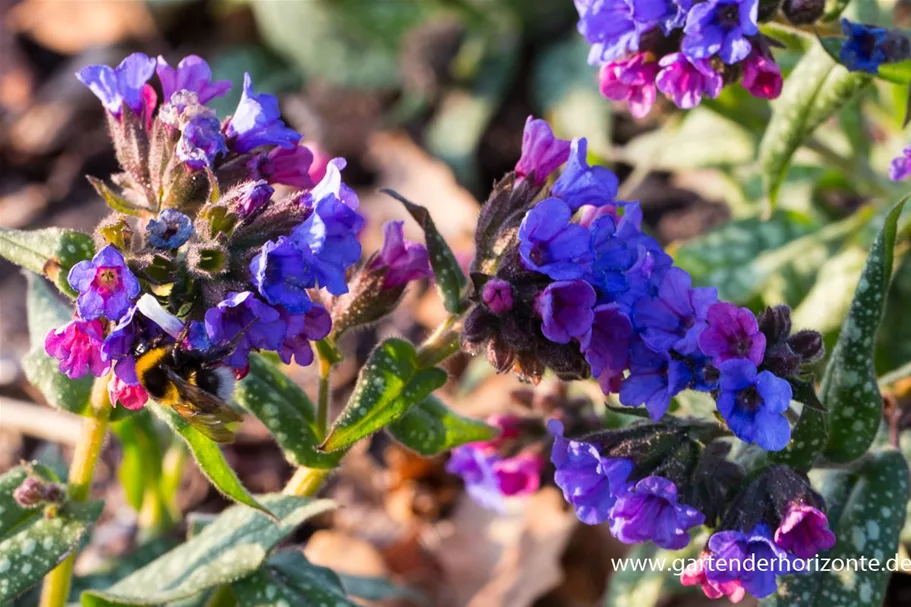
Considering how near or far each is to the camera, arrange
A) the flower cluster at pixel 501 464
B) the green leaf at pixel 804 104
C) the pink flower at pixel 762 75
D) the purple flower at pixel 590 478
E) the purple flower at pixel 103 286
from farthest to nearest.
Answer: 1. the flower cluster at pixel 501 464
2. the green leaf at pixel 804 104
3. the pink flower at pixel 762 75
4. the purple flower at pixel 590 478
5. the purple flower at pixel 103 286

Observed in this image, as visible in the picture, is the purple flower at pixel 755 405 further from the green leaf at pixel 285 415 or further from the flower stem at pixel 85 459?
the flower stem at pixel 85 459

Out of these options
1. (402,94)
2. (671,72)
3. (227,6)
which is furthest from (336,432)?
(227,6)

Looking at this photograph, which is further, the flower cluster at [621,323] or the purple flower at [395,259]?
the purple flower at [395,259]

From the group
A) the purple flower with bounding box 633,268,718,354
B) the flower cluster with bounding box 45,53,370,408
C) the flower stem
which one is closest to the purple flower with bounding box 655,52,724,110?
the purple flower with bounding box 633,268,718,354

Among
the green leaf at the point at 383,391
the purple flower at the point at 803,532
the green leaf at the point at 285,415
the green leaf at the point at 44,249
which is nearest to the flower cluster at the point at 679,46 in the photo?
the green leaf at the point at 383,391

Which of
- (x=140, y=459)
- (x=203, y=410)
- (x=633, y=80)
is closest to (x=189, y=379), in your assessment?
(x=203, y=410)

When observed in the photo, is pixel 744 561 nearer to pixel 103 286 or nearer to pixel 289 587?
pixel 289 587
